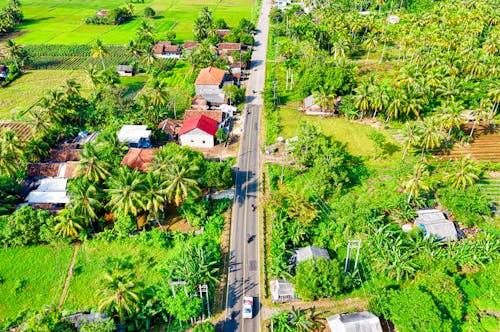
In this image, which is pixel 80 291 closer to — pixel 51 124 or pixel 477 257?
pixel 51 124

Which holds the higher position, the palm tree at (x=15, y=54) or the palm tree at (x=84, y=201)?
the palm tree at (x=15, y=54)

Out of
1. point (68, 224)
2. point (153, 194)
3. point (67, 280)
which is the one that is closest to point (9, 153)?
point (68, 224)

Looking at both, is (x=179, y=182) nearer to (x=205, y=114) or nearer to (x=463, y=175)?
(x=205, y=114)

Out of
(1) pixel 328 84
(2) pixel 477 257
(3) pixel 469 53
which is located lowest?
(2) pixel 477 257

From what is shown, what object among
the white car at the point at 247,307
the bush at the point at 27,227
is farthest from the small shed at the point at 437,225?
the bush at the point at 27,227

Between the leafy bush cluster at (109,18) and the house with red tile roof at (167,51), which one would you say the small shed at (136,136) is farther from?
the leafy bush cluster at (109,18)

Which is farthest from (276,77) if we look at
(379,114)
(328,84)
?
(379,114)

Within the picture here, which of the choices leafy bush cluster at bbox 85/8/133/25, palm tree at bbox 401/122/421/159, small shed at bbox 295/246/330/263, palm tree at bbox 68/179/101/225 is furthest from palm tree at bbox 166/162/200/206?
leafy bush cluster at bbox 85/8/133/25
